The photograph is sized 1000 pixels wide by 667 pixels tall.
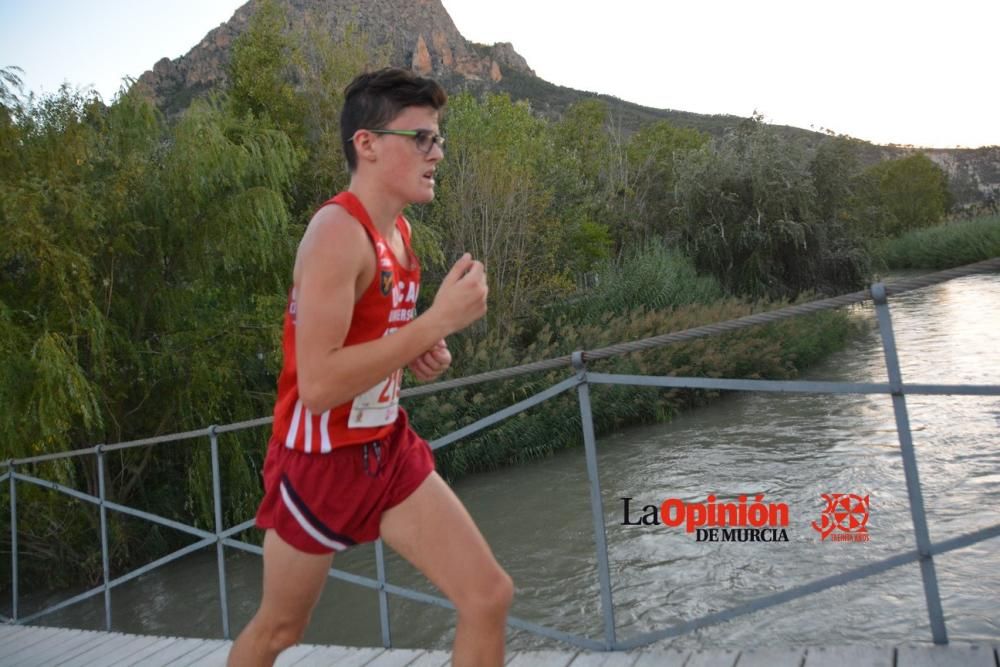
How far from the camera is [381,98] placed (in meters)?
1.79

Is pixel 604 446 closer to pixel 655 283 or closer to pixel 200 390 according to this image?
pixel 655 283

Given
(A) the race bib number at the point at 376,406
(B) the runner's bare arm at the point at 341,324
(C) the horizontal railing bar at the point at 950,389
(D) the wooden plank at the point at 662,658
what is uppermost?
(B) the runner's bare arm at the point at 341,324

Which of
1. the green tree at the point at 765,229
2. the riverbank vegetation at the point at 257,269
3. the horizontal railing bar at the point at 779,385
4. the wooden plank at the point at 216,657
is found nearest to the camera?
the horizontal railing bar at the point at 779,385

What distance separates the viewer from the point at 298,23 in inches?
763

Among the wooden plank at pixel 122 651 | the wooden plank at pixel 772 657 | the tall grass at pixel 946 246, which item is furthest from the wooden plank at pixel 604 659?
the tall grass at pixel 946 246

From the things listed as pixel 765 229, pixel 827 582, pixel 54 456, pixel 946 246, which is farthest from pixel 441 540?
pixel 946 246

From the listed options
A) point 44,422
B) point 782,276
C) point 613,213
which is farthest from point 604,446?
point 613,213

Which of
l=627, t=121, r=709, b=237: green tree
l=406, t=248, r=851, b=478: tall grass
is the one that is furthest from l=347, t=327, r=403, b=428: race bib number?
l=627, t=121, r=709, b=237: green tree

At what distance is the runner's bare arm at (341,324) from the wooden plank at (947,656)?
1.45 meters

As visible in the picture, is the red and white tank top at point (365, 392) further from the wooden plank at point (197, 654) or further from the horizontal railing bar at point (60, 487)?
the horizontal railing bar at point (60, 487)

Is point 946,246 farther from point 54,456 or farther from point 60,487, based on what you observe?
point 54,456

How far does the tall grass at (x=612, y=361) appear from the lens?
12.6 metres

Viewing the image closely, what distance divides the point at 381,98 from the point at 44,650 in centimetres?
425

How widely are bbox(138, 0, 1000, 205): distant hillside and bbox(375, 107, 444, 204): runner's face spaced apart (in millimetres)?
38756
